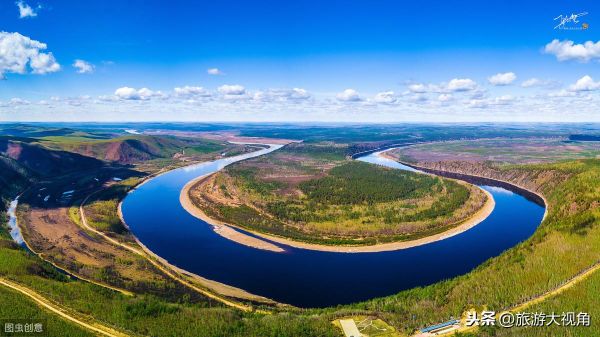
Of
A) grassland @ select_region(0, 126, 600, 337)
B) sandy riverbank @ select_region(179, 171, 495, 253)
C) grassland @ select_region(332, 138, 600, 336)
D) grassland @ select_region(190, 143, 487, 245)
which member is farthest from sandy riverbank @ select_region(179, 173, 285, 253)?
grassland @ select_region(332, 138, 600, 336)

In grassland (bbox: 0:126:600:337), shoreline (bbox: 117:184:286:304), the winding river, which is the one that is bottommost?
shoreline (bbox: 117:184:286:304)

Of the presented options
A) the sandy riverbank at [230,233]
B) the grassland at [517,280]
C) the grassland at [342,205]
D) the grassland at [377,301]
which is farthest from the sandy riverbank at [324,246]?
the grassland at [377,301]

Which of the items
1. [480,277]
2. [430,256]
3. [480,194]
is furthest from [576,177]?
[480,277]

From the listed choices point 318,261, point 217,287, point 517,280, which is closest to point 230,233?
point 318,261

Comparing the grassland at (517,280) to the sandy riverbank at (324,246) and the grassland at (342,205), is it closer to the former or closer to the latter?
the sandy riverbank at (324,246)

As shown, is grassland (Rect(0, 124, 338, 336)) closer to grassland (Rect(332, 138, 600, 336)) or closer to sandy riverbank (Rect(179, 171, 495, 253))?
grassland (Rect(332, 138, 600, 336))

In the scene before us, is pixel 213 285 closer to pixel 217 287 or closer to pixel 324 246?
pixel 217 287

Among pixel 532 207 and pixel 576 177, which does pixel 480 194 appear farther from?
pixel 576 177
